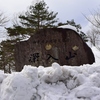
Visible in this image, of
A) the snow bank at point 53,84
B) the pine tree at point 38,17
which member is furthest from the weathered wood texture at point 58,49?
the pine tree at point 38,17

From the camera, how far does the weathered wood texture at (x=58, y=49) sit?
5.13m

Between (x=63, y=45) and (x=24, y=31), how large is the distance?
10.4 m

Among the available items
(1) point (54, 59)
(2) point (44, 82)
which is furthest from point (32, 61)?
(2) point (44, 82)

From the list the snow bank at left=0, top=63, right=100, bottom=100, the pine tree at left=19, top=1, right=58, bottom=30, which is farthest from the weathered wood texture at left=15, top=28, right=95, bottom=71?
the pine tree at left=19, top=1, right=58, bottom=30

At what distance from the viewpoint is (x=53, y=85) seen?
8.72 ft

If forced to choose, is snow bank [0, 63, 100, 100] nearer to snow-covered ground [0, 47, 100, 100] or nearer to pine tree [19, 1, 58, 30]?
snow-covered ground [0, 47, 100, 100]

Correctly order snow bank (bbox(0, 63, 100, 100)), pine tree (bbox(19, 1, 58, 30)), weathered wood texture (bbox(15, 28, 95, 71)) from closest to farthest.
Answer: snow bank (bbox(0, 63, 100, 100))
weathered wood texture (bbox(15, 28, 95, 71))
pine tree (bbox(19, 1, 58, 30))

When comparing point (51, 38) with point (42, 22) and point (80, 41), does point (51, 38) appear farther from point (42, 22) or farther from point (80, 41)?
point (42, 22)

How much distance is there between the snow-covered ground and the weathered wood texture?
Answer: 227 centimetres

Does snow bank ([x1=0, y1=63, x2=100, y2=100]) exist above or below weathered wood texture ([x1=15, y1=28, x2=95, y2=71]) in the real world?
below

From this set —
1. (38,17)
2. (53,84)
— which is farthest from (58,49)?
(38,17)

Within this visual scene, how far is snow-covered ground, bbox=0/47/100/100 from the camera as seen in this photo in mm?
2439

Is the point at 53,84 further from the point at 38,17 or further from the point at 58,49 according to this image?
the point at 38,17

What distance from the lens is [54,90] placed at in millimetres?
2559
